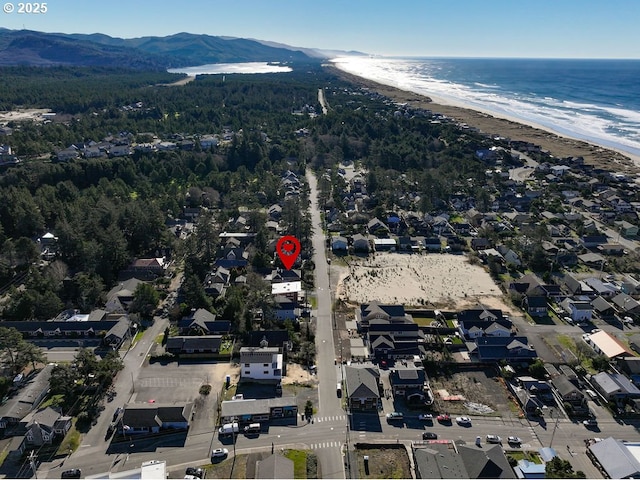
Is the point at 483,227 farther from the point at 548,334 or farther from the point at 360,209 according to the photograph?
the point at 548,334

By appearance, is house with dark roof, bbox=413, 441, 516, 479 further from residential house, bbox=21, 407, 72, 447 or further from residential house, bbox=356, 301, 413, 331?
residential house, bbox=21, 407, 72, 447

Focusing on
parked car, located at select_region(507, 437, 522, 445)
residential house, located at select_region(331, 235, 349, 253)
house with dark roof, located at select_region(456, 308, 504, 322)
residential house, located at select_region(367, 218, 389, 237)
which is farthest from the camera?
residential house, located at select_region(367, 218, 389, 237)

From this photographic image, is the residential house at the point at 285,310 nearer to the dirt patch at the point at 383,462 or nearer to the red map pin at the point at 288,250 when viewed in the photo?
A: the red map pin at the point at 288,250

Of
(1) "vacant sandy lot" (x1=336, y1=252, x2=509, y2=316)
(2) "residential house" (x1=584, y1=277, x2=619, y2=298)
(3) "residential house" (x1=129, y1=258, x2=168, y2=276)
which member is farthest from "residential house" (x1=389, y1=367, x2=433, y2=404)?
(3) "residential house" (x1=129, y1=258, x2=168, y2=276)

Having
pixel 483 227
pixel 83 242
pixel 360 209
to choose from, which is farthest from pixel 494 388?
pixel 83 242

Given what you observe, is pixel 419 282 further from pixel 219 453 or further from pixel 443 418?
pixel 219 453

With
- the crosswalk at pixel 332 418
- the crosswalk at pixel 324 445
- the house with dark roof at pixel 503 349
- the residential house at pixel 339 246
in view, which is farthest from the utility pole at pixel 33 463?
the residential house at pixel 339 246
